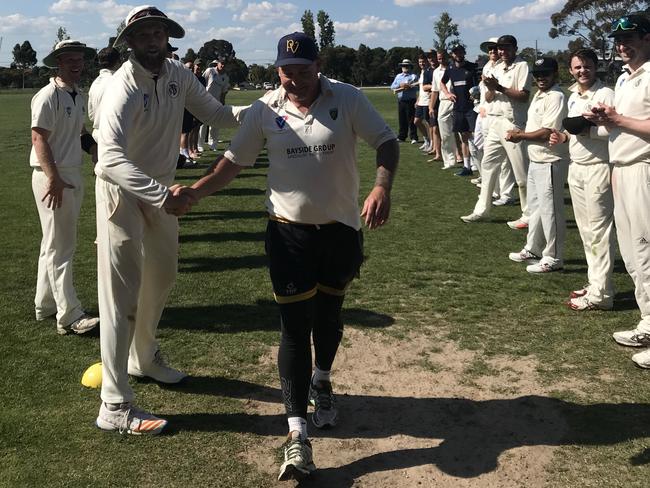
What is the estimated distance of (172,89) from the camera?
3994mm

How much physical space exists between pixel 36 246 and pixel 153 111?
5.32 metres

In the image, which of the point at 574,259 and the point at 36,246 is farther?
the point at 36,246

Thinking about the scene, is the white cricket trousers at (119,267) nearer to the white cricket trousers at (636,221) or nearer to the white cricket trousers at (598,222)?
the white cricket trousers at (636,221)

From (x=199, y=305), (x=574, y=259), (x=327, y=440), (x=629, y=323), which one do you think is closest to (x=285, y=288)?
(x=327, y=440)

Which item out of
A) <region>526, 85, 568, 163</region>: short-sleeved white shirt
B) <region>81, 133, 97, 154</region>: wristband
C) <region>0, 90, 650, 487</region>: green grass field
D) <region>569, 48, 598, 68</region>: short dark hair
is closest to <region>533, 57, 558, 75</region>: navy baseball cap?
<region>526, 85, 568, 163</region>: short-sleeved white shirt

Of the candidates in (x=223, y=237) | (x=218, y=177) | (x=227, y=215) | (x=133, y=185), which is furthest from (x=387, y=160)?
(x=227, y=215)

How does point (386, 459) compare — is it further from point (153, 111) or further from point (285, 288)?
A: point (153, 111)

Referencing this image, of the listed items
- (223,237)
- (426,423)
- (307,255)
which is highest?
(307,255)

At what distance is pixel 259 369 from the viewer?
4.79 m

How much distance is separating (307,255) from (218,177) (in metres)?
0.74

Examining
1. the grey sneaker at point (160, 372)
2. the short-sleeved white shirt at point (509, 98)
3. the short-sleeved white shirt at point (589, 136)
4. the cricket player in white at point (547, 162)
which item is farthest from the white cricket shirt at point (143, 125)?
the short-sleeved white shirt at point (509, 98)

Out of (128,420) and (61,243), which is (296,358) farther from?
(61,243)

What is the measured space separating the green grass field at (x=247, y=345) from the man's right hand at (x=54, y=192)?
1.15 meters

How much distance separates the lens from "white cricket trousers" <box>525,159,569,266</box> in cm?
676
